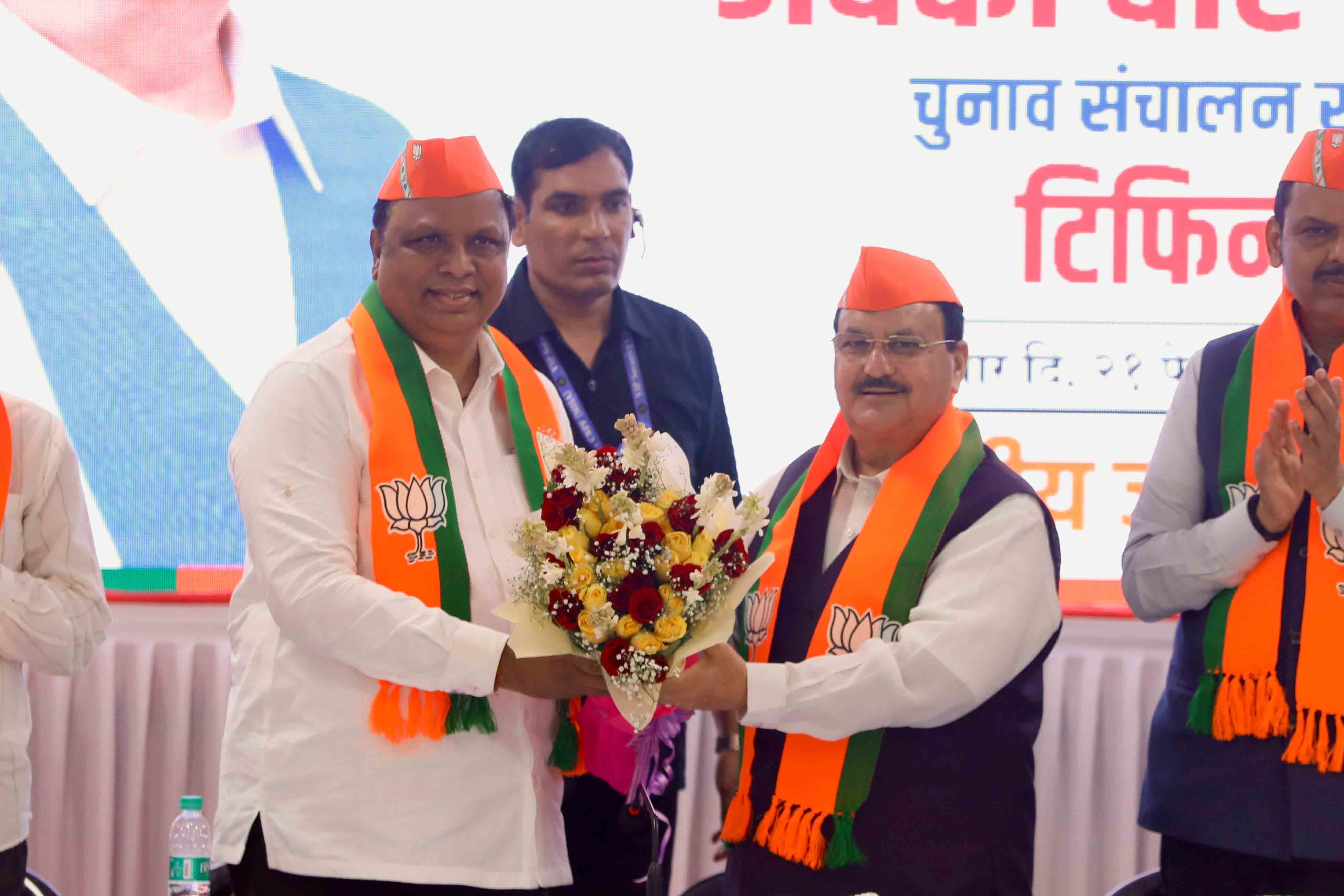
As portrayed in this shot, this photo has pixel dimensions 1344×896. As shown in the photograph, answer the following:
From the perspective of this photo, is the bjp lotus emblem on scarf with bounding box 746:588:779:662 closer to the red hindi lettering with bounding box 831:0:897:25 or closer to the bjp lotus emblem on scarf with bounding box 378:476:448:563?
the bjp lotus emblem on scarf with bounding box 378:476:448:563

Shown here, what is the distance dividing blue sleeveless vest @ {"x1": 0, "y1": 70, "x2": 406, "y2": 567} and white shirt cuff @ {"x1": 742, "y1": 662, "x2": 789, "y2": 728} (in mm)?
2246

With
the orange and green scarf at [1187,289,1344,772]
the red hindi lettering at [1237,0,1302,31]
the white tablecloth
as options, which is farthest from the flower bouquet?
the red hindi lettering at [1237,0,1302,31]

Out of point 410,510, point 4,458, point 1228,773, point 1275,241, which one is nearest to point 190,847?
point 4,458

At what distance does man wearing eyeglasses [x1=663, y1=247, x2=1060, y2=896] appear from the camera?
2307mm

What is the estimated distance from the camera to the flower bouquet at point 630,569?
2.07 meters

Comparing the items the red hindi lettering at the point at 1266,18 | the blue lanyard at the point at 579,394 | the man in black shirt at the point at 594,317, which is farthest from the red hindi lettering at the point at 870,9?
the blue lanyard at the point at 579,394

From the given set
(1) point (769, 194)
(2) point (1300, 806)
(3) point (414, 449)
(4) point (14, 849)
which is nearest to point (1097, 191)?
(1) point (769, 194)

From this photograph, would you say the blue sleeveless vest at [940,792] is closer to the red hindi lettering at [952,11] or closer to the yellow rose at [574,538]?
the yellow rose at [574,538]

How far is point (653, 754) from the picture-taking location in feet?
8.04

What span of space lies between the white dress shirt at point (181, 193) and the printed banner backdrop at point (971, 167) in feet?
1.70

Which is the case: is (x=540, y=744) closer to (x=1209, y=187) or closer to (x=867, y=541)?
(x=867, y=541)

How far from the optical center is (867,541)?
2.47m

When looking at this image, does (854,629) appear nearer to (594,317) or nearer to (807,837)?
(807,837)

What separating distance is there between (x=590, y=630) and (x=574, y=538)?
5.7 inches
